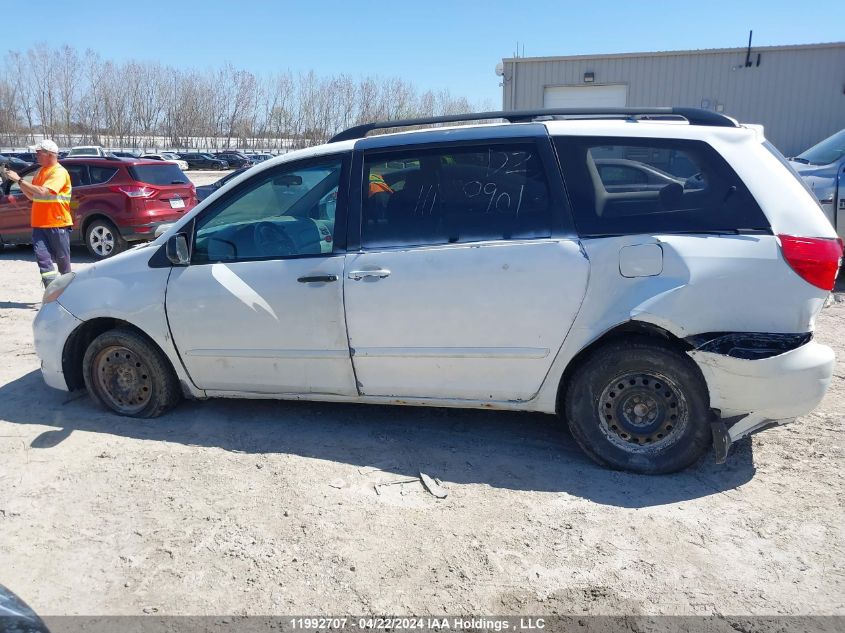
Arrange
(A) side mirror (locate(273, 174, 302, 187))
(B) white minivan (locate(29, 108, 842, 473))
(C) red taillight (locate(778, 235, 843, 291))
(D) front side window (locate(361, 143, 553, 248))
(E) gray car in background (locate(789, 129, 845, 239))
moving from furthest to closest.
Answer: (E) gray car in background (locate(789, 129, 845, 239)) < (A) side mirror (locate(273, 174, 302, 187)) < (D) front side window (locate(361, 143, 553, 248)) < (B) white minivan (locate(29, 108, 842, 473)) < (C) red taillight (locate(778, 235, 843, 291))

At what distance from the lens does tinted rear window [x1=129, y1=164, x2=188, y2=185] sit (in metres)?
11.5

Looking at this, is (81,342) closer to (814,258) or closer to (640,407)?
(640,407)

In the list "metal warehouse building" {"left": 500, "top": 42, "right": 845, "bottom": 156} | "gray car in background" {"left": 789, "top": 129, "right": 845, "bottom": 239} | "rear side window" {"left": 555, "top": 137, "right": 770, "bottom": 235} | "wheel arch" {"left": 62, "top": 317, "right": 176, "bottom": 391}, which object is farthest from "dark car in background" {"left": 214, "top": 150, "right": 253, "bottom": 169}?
→ "rear side window" {"left": 555, "top": 137, "right": 770, "bottom": 235}

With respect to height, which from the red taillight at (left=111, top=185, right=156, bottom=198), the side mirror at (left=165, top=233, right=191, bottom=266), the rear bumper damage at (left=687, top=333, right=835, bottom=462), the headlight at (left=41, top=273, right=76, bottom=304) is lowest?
the rear bumper damage at (left=687, top=333, right=835, bottom=462)

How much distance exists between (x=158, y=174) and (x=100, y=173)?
3.04 ft

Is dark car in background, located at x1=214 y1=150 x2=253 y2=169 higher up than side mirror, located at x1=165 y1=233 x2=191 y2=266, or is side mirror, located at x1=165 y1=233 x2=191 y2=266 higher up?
dark car in background, located at x1=214 y1=150 x2=253 y2=169

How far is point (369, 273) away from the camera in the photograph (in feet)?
12.6

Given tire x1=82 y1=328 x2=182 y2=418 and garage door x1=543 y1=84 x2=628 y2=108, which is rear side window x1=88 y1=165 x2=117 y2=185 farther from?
garage door x1=543 y1=84 x2=628 y2=108

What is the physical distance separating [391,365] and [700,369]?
5.49 ft

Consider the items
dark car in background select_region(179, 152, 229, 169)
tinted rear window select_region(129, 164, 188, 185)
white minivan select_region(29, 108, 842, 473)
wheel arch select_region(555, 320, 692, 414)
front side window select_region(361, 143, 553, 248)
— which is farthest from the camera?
dark car in background select_region(179, 152, 229, 169)

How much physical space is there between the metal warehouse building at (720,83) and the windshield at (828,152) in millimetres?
9744

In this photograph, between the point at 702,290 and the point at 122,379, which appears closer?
the point at 702,290

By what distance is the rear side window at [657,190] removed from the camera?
3447mm

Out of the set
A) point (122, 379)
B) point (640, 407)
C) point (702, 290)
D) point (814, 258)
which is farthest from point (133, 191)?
point (814, 258)
